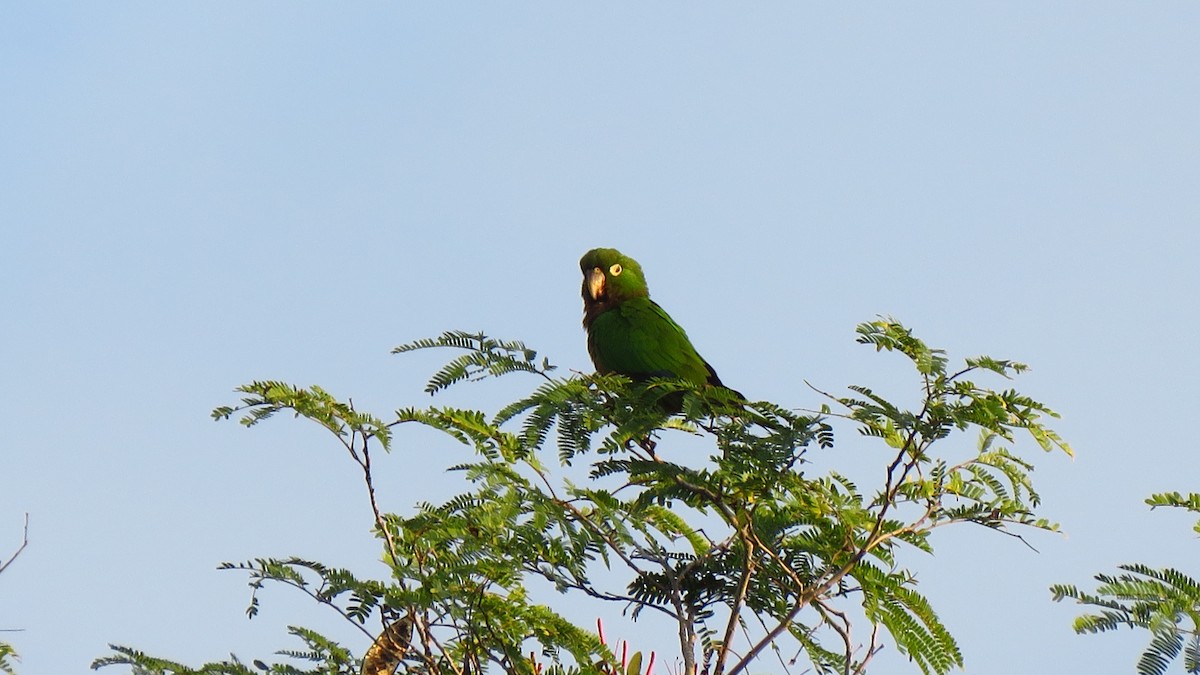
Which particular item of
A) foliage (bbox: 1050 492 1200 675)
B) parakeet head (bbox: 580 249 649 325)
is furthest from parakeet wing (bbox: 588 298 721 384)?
foliage (bbox: 1050 492 1200 675)

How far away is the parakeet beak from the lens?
8.50m

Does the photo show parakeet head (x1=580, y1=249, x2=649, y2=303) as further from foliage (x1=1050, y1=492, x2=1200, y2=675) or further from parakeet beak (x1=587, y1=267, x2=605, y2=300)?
foliage (x1=1050, y1=492, x2=1200, y2=675)

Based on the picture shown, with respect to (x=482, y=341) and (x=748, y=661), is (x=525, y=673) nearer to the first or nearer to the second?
(x=748, y=661)

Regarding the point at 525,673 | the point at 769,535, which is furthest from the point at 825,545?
the point at 525,673

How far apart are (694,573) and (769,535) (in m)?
0.41

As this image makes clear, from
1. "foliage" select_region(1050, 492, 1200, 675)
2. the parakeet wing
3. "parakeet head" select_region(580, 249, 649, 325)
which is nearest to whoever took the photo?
"foliage" select_region(1050, 492, 1200, 675)

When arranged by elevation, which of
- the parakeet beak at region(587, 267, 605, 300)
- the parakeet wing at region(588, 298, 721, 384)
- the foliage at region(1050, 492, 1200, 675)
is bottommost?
the foliage at region(1050, 492, 1200, 675)

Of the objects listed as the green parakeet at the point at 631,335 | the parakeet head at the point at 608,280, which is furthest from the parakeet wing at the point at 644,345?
the parakeet head at the point at 608,280

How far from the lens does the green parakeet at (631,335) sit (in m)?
7.23

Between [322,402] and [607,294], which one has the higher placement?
[607,294]

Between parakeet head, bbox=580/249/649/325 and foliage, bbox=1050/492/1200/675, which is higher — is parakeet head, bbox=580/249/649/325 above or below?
above

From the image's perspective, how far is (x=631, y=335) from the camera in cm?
749

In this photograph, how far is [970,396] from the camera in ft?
15.0

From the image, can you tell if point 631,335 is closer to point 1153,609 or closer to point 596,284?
point 596,284
